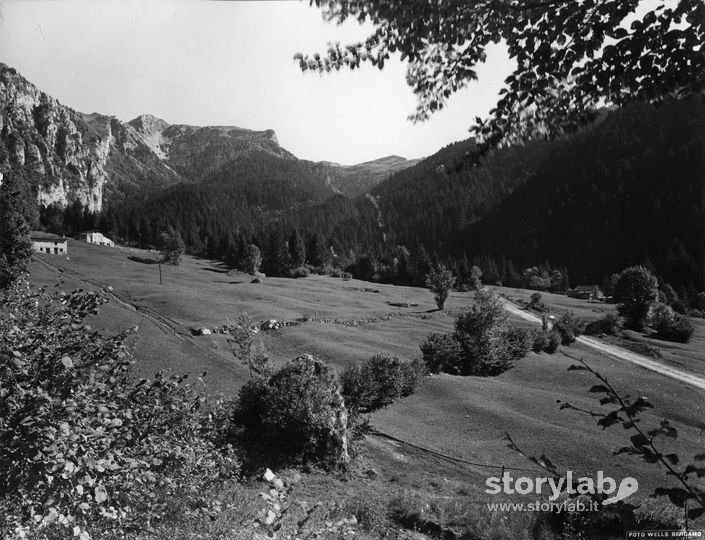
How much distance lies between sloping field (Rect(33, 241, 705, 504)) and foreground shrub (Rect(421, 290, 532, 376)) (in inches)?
63.9

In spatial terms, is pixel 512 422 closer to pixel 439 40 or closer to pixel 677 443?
pixel 677 443

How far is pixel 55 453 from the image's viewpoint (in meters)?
3.71

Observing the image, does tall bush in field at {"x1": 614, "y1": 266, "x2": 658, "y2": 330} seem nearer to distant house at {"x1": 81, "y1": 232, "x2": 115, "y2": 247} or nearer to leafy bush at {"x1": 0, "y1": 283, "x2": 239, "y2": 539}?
leafy bush at {"x1": 0, "y1": 283, "x2": 239, "y2": 539}

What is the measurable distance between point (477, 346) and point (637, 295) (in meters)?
38.0

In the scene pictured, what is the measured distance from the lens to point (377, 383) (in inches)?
935

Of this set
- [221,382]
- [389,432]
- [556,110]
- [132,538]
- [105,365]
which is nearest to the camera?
[556,110]

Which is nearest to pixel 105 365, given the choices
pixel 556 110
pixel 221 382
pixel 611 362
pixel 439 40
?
A: pixel 439 40

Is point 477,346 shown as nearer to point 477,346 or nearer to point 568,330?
point 477,346

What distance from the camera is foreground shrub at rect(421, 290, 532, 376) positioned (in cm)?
3275

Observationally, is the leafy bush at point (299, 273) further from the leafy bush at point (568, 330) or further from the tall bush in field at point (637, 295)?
the tall bush in field at point (637, 295)

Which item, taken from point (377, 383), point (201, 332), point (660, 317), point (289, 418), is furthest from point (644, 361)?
point (201, 332)

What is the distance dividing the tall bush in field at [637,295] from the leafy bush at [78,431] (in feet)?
215

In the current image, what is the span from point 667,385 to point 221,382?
3319cm

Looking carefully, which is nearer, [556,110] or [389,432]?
[556,110]
